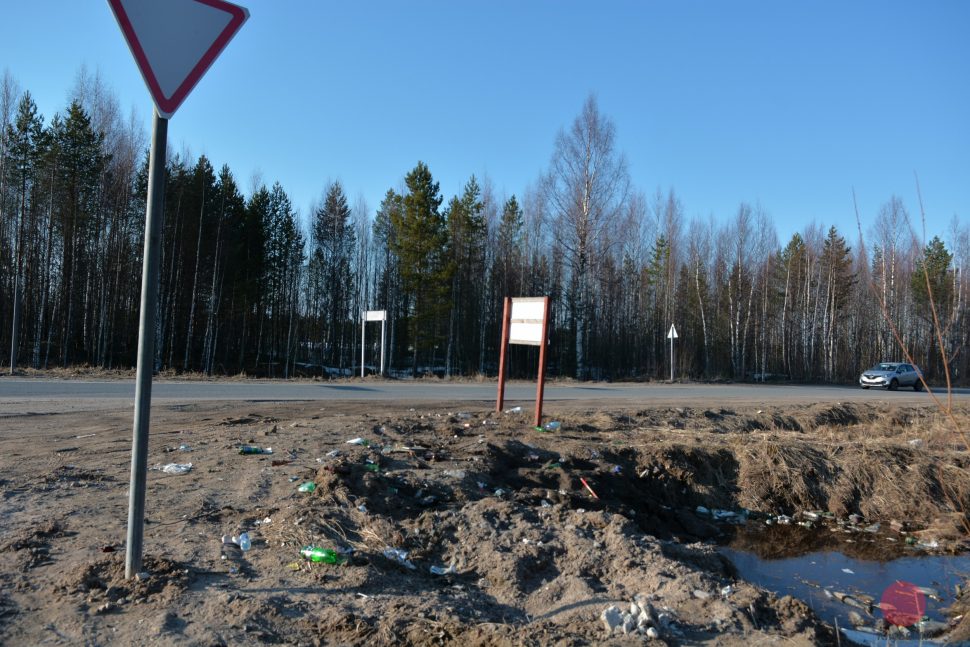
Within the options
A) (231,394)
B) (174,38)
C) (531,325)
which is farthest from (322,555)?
(231,394)

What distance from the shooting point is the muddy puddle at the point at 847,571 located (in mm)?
5742

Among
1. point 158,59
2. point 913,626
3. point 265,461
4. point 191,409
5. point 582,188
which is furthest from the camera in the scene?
point 582,188

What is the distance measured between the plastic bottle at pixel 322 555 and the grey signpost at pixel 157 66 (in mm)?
1059

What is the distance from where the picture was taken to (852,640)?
430cm

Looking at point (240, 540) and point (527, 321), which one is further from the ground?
point (527, 321)

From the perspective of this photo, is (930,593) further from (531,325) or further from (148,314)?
(148,314)

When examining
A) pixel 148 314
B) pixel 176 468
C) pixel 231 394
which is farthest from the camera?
pixel 231 394

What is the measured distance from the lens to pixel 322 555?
13.6 ft

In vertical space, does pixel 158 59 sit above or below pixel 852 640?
above

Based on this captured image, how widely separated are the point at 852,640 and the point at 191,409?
38.2 feet

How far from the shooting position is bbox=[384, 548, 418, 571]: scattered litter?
14.6 feet

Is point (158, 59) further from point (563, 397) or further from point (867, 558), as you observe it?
point (563, 397)

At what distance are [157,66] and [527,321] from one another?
763cm

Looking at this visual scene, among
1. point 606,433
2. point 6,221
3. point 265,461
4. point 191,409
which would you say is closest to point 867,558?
point 606,433
